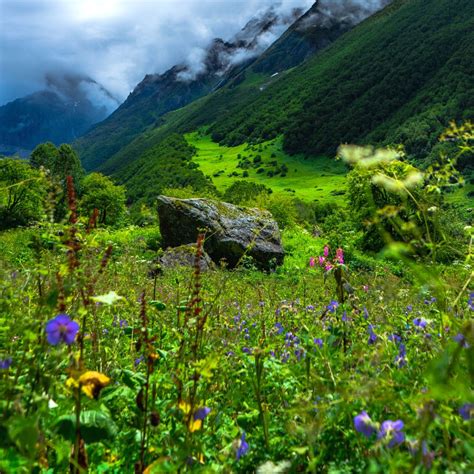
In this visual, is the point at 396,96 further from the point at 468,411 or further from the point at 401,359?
the point at 468,411

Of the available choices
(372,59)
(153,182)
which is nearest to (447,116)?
(372,59)

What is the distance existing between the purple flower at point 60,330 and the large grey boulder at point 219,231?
16.8 m

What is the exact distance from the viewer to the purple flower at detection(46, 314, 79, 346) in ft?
5.09

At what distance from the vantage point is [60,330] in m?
1.57

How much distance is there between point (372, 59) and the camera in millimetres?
194750

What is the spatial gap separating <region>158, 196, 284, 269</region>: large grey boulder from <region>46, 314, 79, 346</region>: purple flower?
55.0 feet

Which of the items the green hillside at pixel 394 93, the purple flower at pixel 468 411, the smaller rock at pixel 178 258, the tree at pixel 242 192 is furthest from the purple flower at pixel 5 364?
the green hillside at pixel 394 93

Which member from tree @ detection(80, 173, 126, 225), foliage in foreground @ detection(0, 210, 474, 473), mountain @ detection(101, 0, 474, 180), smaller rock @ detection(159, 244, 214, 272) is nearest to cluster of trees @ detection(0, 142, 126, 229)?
tree @ detection(80, 173, 126, 225)

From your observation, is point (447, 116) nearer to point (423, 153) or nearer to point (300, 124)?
point (423, 153)

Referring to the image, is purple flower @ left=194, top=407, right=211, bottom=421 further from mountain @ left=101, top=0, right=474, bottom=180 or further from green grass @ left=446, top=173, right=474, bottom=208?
mountain @ left=101, top=0, right=474, bottom=180

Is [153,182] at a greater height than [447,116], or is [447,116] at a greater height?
[153,182]

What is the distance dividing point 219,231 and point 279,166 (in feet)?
445

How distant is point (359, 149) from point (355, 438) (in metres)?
1.49

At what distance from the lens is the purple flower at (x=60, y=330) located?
5.09ft
